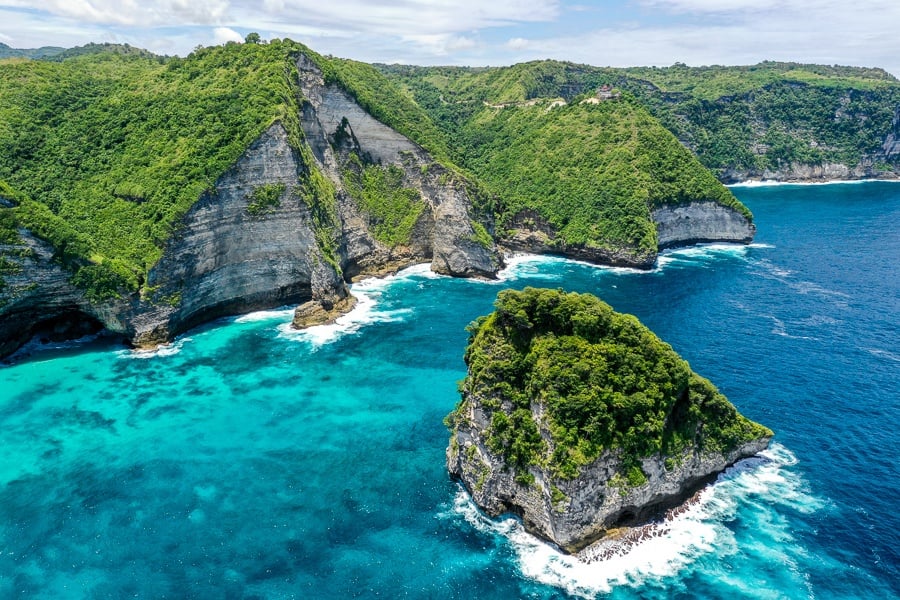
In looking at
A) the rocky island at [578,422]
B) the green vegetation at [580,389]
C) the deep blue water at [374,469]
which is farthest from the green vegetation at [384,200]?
the green vegetation at [580,389]

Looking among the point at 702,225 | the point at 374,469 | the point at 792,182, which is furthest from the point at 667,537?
the point at 792,182

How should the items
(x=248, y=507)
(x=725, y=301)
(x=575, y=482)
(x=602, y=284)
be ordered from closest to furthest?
1. (x=575, y=482)
2. (x=248, y=507)
3. (x=725, y=301)
4. (x=602, y=284)

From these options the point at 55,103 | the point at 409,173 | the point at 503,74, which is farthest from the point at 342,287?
the point at 503,74

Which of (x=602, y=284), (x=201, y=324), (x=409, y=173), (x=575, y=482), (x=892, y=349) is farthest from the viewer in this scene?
(x=409, y=173)

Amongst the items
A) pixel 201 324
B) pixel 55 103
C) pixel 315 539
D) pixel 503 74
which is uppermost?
pixel 503 74

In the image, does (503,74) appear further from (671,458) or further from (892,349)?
(671,458)

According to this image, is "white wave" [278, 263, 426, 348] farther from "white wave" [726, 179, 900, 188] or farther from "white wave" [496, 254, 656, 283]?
"white wave" [726, 179, 900, 188]

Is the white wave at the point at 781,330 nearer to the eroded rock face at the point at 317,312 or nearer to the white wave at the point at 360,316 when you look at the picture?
the white wave at the point at 360,316

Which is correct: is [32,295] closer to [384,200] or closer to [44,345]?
[44,345]
